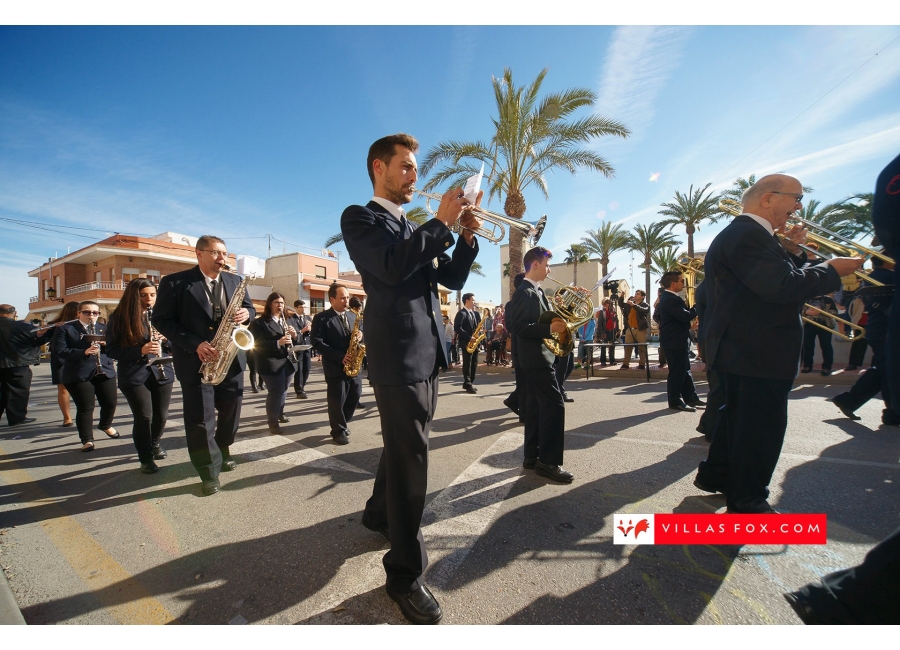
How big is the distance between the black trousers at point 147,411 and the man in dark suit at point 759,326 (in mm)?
4935

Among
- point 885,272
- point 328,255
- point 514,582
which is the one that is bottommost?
point 514,582

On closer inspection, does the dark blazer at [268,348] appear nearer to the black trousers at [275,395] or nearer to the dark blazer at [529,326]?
the black trousers at [275,395]

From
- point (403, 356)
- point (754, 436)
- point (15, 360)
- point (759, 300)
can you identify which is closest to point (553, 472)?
point (754, 436)

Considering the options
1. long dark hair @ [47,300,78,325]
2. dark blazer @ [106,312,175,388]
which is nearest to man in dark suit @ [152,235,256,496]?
dark blazer @ [106,312,175,388]

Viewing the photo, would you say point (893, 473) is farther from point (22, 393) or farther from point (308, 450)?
point (22, 393)

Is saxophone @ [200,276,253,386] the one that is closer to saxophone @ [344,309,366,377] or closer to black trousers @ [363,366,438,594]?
saxophone @ [344,309,366,377]

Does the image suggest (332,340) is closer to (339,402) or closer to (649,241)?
(339,402)

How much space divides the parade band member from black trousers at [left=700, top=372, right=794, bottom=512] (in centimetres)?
889

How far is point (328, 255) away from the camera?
45.4 metres

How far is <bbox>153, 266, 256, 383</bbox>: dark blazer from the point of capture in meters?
3.31

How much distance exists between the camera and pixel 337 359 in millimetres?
4969

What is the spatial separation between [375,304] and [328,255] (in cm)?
4614

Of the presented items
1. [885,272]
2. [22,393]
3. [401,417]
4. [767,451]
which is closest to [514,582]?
[401,417]

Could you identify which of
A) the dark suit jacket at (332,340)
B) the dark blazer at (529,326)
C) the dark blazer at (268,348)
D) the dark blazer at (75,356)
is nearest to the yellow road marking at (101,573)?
the dark blazer at (75,356)
